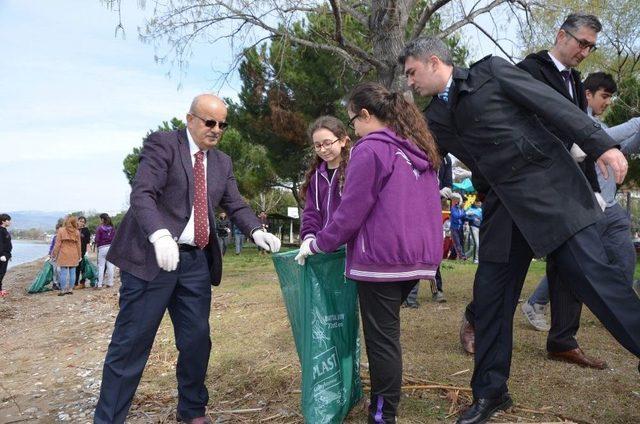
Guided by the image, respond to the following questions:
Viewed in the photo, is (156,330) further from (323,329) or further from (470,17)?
(470,17)

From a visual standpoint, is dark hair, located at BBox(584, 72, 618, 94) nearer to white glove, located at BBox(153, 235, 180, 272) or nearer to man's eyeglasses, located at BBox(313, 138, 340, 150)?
man's eyeglasses, located at BBox(313, 138, 340, 150)

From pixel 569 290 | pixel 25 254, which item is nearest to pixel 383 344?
pixel 569 290

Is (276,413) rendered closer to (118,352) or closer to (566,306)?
(118,352)

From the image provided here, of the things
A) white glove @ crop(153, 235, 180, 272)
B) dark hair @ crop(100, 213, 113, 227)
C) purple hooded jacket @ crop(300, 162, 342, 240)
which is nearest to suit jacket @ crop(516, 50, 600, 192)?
purple hooded jacket @ crop(300, 162, 342, 240)

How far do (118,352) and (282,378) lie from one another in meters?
1.23

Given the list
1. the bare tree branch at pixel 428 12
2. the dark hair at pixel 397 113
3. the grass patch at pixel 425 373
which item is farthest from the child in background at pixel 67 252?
the dark hair at pixel 397 113

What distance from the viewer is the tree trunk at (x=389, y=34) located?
7.42 meters

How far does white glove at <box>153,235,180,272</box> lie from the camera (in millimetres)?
2564

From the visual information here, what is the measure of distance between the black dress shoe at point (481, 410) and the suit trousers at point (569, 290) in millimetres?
1067

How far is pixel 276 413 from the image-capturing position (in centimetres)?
316

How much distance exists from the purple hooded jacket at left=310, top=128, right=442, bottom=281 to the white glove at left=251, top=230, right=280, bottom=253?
1.51ft

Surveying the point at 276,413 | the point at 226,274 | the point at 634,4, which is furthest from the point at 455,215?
the point at 276,413

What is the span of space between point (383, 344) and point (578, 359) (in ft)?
5.75

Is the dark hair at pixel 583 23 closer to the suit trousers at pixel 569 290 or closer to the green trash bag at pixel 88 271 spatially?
the suit trousers at pixel 569 290
